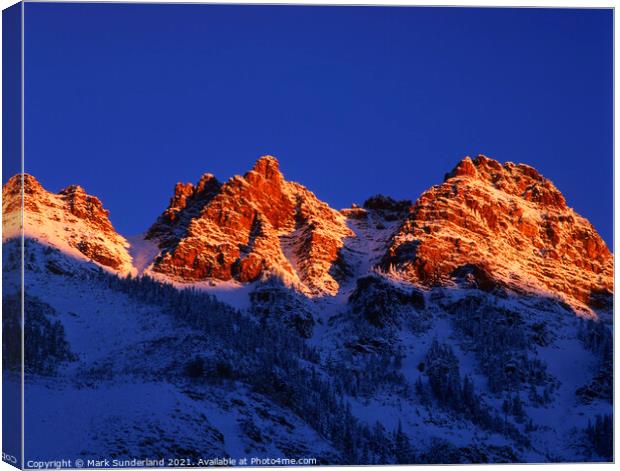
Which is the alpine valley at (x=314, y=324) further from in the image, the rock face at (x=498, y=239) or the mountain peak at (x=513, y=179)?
the mountain peak at (x=513, y=179)

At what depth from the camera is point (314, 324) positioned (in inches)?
4705

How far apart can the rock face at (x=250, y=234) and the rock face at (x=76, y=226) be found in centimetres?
758

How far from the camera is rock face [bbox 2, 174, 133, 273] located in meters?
92.2

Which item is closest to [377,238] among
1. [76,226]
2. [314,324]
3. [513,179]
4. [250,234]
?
[250,234]

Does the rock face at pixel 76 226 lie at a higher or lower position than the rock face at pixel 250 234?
lower

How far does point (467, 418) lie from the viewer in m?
97.5

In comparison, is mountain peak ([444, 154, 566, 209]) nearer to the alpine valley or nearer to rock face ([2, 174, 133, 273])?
the alpine valley

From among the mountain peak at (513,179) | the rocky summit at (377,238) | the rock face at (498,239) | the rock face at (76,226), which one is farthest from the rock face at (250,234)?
the mountain peak at (513,179)

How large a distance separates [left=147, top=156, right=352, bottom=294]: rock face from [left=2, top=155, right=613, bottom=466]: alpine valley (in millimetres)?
278

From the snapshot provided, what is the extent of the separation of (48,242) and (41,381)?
3339cm

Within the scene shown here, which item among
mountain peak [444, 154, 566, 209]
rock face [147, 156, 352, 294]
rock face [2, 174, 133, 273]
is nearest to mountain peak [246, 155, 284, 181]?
rock face [147, 156, 352, 294]

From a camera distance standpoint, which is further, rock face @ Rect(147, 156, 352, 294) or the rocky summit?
rock face @ Rect(147, 156, 352, 294)

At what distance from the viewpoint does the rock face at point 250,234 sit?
130 m

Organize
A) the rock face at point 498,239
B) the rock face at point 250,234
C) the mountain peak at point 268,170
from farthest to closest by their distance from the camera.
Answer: the rock face at point 250,234 → the rock face at point 498,239 → the mountain peak at point 268,170
